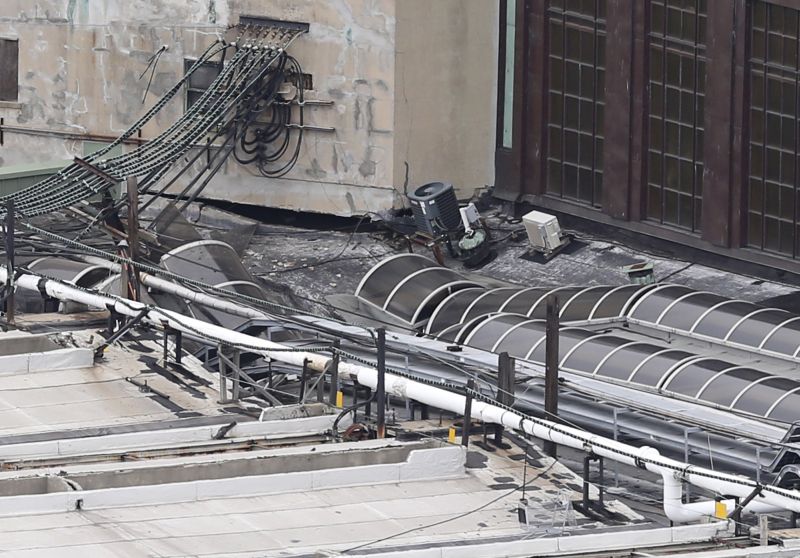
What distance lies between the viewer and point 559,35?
62250mm

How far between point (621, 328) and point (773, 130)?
814 cm

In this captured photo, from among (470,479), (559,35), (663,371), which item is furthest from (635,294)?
(470,479)

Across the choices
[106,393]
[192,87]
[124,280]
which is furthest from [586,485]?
[192,87]

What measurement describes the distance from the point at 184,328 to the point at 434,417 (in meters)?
5.39

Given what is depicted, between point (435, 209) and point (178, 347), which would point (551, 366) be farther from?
point (435, 209)

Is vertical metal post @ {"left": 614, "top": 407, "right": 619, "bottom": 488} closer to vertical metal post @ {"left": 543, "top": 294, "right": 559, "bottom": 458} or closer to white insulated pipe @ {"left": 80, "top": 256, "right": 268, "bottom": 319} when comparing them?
vertical metal post @ {"left": 543, "top": 294, "right": 559, "bottom": 458}

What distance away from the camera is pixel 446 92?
64.1m

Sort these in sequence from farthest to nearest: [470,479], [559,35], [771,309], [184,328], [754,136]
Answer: [559,35]
[754,136]
[771,309]
[184,328]
[470,479]

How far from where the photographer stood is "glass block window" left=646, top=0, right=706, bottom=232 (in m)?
58.3

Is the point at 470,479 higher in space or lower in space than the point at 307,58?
lower

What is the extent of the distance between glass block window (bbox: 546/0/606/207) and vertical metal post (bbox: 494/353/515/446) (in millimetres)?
23225

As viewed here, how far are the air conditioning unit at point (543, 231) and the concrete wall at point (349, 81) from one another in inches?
155

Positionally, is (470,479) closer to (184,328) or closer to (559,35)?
(184,328)

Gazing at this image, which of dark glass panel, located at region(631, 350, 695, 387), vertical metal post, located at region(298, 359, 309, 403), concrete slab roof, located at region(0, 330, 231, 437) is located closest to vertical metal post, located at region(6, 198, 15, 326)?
concrete slab roof, located at region(0, 330, 231, 437)
